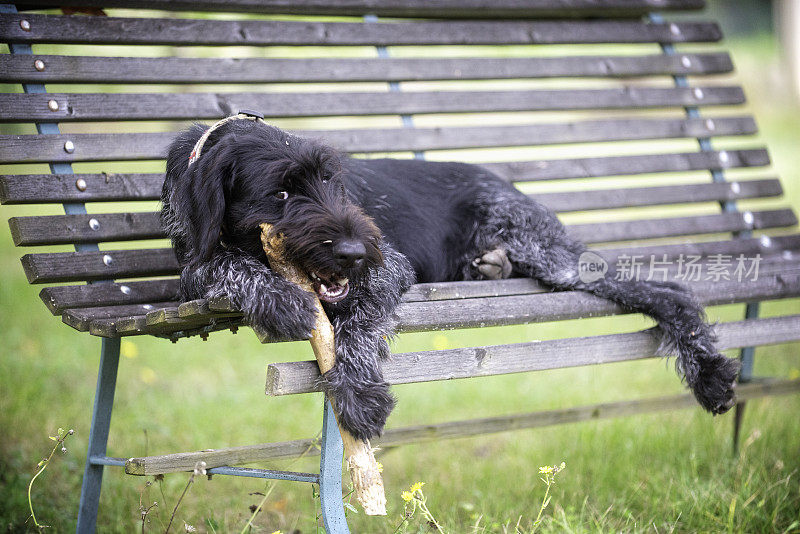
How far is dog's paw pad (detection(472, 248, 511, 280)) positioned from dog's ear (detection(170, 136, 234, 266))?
1379mm

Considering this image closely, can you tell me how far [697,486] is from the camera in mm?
3834

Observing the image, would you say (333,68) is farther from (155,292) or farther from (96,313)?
(96,313)

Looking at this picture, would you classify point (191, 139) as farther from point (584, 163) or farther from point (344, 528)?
point (584, 163)

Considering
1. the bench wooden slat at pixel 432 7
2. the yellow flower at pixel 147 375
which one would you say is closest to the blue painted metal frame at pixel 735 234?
the bench wooden slat at pixel 432 7

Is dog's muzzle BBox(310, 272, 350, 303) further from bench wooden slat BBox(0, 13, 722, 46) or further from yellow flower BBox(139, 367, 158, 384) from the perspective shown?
yellow flower BBox(139, 367, 158, 384)

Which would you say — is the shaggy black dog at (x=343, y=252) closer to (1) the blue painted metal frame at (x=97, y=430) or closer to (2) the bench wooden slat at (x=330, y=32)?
(1) the blue painted metal frame at (x=97, y=430)

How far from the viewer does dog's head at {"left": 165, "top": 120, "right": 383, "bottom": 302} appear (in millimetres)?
2668

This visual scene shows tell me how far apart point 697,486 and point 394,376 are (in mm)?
1832

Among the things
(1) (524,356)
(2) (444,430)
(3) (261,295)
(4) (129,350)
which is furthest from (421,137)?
(4) (129,350)

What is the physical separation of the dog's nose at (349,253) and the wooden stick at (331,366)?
0.16 metres

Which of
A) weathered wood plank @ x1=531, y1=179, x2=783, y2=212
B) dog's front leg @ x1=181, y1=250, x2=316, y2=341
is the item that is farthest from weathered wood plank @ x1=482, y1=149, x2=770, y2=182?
dog's front leg @ x1=181, y1=250, x2=316, y2=341

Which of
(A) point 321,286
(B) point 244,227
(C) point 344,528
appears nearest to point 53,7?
(B) point 244,227

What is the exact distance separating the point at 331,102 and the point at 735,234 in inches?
97.5

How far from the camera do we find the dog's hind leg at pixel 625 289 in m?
3.34
